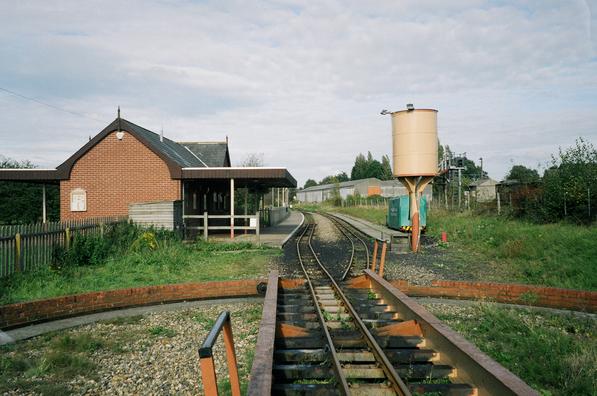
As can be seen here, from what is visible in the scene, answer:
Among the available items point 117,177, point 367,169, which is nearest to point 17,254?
point 117,177

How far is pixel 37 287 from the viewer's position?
400 inches

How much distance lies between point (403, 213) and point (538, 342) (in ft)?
65.6

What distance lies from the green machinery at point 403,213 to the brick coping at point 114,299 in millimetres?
15073

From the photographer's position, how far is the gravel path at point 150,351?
17.5ft

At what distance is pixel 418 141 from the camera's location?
17.3m

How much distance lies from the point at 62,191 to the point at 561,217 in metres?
22.5

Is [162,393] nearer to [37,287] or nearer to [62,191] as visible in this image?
[37,287]

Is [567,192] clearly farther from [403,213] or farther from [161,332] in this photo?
[161,332]

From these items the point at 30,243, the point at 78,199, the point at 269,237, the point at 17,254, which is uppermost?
the point at 78,199

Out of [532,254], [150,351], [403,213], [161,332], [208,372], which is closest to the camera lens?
[208,372]

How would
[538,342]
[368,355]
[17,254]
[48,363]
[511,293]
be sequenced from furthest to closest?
1. [17,254]
2. [511,293]
3. [538,342]
4. [48,363]
5. [368,355]

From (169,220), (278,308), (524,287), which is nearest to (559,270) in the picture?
(524,287)

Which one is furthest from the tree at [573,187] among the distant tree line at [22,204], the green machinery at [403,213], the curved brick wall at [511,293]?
the distant tree line at [22,204]

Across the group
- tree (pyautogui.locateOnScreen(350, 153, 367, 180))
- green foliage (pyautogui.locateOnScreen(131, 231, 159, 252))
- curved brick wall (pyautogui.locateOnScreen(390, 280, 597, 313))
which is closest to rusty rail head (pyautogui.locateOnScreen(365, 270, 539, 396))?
curved brick wall (pyautogui.locateOnScreen(390, 280, 597, 313))
